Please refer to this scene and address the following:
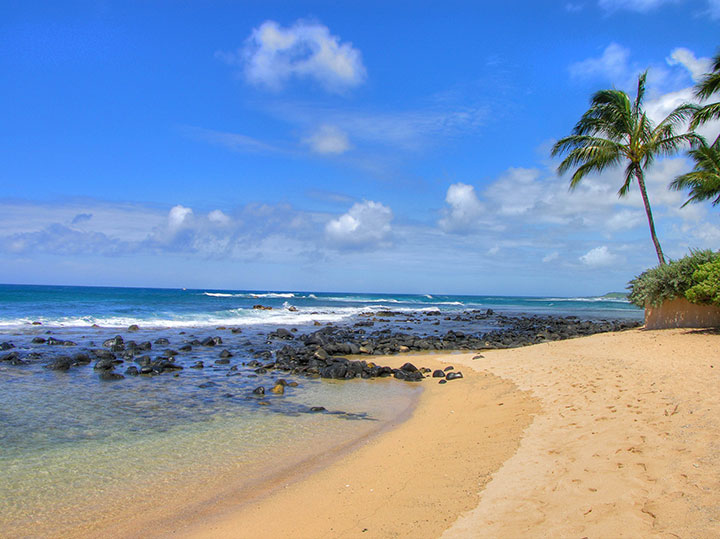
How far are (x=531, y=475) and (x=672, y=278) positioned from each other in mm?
15040

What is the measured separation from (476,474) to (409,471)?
0.93 meters

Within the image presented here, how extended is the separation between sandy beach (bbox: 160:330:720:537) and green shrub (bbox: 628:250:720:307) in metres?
7.83

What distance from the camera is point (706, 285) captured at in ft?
47.5

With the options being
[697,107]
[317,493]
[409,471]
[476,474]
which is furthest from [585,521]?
[697,107]

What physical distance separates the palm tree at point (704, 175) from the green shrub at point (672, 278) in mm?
7582

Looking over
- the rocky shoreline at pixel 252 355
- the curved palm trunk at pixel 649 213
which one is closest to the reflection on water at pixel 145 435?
the rocky shoreline at pixel 252 355

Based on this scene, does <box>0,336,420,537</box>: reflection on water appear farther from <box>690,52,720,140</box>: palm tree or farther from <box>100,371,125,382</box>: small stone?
<box>690,52,720,140</box>: palm tree

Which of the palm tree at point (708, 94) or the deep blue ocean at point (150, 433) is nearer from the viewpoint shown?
the deep blue ocean at point (150, 433)

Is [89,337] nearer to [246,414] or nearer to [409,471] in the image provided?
[246,414]

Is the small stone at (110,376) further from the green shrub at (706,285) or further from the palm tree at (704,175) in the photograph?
the palm tree at (704,175)

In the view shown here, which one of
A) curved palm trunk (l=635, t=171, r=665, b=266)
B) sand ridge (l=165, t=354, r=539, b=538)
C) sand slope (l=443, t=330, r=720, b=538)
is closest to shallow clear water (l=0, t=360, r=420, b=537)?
sand ridge (l=165, t=354, r=539, b=538)

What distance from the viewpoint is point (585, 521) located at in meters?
3.76

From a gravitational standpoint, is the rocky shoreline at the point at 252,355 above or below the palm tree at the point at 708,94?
below

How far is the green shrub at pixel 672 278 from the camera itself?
15891 millimetres
